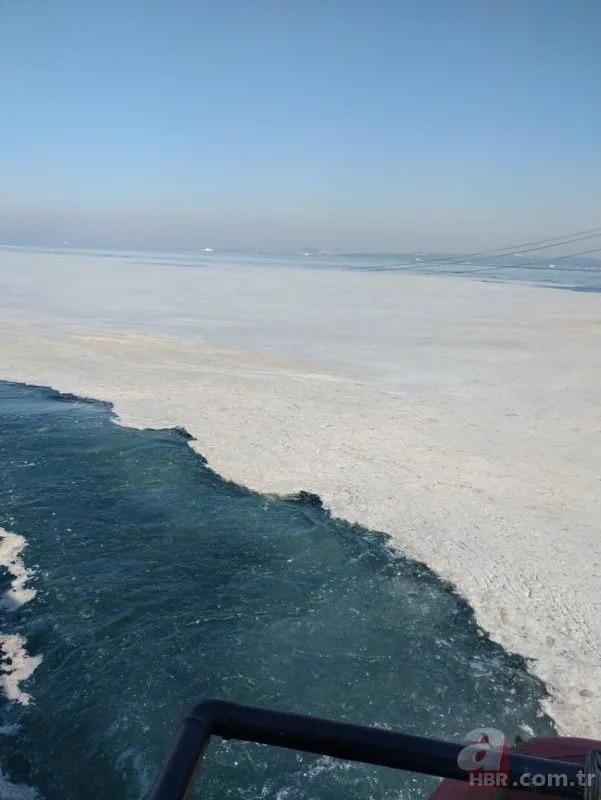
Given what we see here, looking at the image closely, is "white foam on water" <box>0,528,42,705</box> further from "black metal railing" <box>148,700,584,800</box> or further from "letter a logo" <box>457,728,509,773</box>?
"letter a logo" <box>457,728,509,773</box>

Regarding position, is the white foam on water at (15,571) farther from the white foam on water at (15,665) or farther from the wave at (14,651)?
the white foam on water at (15,665)

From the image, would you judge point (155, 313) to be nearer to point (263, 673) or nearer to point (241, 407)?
point (241, 407)

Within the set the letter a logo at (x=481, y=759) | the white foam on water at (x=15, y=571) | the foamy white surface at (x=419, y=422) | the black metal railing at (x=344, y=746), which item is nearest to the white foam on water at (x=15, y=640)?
the white foam on water at (x=15, y=571)

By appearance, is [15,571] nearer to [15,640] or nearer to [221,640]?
[15,640]

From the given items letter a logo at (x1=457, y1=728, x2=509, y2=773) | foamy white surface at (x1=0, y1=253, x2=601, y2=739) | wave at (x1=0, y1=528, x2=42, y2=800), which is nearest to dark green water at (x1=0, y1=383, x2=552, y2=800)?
wave at (x1=0, y1=528, x2=42, y2=800)

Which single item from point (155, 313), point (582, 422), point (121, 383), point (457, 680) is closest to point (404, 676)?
point (457, 680)

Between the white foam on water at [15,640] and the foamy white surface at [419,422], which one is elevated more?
the foamy white surface at [419,422]
